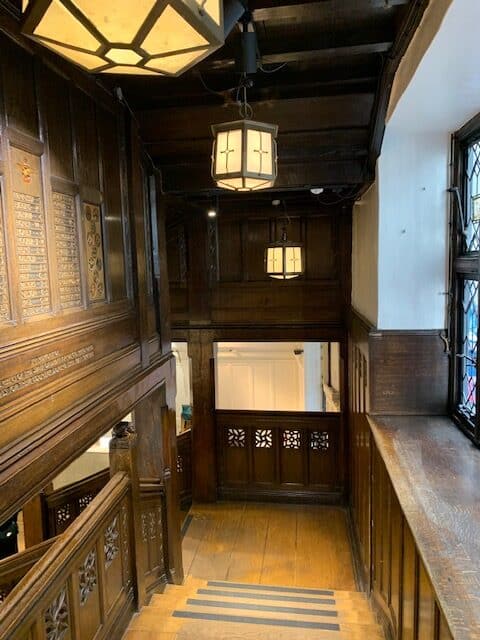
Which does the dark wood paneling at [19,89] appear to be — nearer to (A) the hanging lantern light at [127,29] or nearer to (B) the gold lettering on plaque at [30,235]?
(B) the gold lettering on plaque at [30,235]

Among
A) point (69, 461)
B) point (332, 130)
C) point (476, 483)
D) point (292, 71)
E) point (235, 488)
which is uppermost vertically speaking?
point (292, 71)

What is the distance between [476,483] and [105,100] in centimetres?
272

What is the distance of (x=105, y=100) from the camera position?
99.0 inches

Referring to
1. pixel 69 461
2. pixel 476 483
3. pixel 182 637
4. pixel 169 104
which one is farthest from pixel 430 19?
pixel 182 637

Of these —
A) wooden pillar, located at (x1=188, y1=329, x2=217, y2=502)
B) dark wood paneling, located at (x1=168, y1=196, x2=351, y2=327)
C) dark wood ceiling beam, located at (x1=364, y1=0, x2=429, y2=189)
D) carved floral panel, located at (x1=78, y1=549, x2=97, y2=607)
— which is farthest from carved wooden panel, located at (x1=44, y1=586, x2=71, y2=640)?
dark wood paneling, located at (x1=168, y1=196, x2=351, y2=327)

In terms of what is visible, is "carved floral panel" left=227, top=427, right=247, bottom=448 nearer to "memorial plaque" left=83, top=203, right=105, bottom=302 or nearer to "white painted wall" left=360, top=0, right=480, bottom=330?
"white painted wall" left=360, top=0, right=480, bottom=330

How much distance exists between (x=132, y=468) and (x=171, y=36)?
250 centimetres

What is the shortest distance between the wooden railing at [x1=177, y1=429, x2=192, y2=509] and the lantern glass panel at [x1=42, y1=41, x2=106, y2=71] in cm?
460

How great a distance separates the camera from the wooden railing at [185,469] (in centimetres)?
535

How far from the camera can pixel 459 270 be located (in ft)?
8.90

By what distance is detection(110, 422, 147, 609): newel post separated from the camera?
287 cm

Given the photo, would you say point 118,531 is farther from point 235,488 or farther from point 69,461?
point 235,488

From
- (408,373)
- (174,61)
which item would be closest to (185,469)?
(408,373)

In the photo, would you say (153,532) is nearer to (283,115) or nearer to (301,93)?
(283,115)
